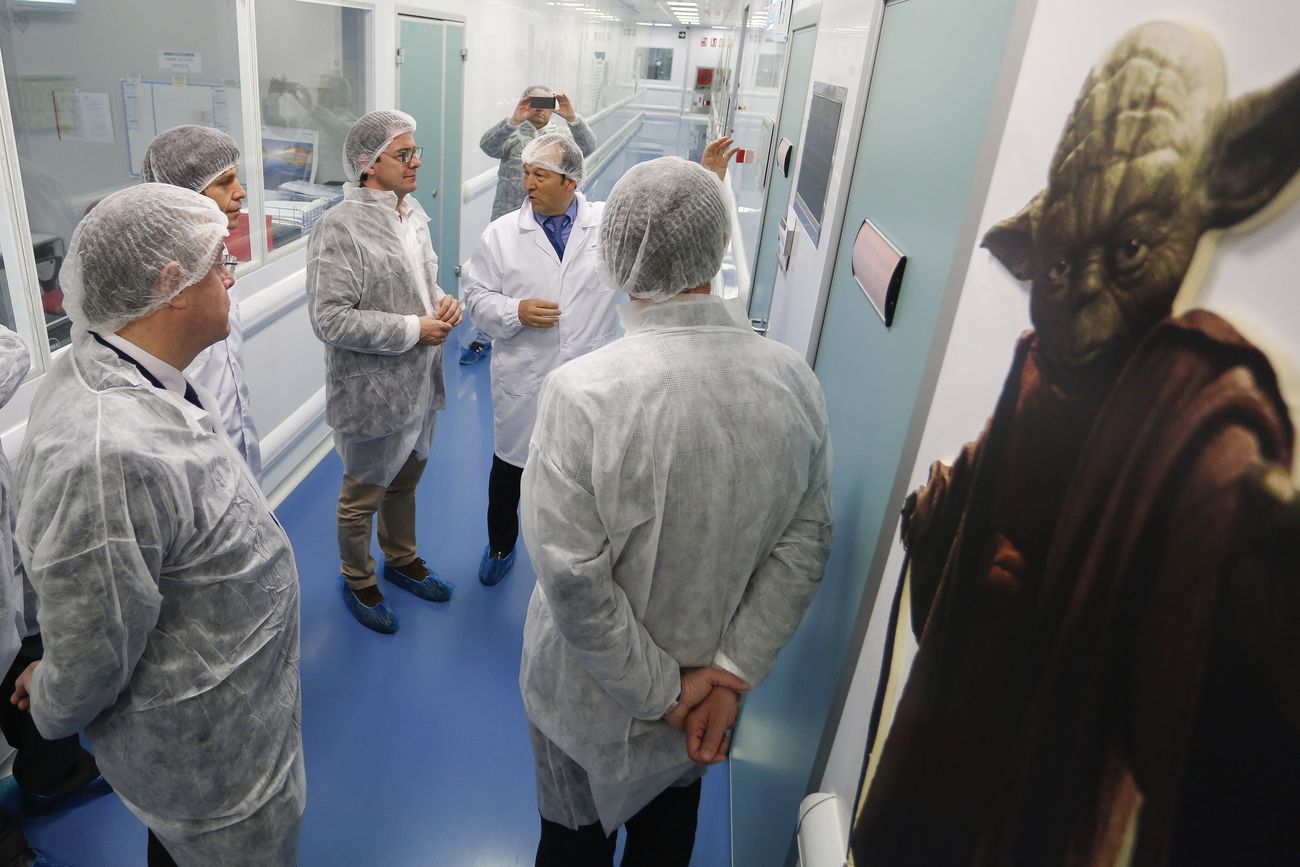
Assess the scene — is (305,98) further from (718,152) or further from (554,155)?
(718,152)

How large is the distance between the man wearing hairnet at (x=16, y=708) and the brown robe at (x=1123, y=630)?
5.74 feet

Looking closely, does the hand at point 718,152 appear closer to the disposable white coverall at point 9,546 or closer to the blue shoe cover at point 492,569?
the blue shoe cover at point 492,569

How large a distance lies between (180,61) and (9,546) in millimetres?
2145

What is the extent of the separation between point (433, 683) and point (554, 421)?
5.99ft

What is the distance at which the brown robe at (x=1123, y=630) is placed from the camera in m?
0.38

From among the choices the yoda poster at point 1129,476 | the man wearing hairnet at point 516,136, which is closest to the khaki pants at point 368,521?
the man wearing hairnet at point 516,136

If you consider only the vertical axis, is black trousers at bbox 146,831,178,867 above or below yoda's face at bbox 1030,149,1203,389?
below

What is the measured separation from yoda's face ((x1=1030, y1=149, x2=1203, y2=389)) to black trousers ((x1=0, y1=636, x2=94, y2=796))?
2.16 m

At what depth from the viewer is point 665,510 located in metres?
1.25

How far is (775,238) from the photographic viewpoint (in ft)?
10.9

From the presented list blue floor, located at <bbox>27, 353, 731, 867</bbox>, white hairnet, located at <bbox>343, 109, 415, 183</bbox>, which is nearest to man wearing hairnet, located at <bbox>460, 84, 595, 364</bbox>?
blue floor, located at <bbox>27, 353, 731, 867</bbox>

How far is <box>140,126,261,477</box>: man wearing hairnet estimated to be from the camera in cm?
206

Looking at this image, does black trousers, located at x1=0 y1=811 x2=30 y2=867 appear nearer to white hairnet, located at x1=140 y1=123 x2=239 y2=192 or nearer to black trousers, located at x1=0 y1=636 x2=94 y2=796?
black trousers, located at x1=0 y1=636 x2=94 y2=796

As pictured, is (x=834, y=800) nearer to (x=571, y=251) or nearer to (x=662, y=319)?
(x=662, y=319)
